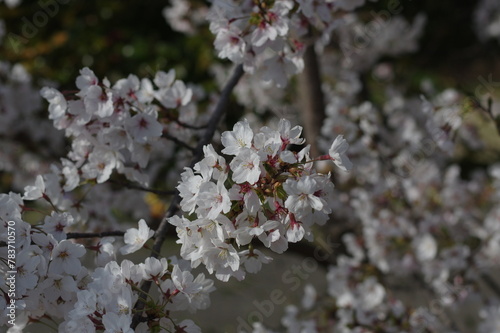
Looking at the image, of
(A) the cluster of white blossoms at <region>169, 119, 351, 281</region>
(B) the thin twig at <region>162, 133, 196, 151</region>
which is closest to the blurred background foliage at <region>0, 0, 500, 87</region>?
(B) the thin twig at <region>162, 133, 196, 151</region>

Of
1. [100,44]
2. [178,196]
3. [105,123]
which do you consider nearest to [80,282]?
[178,196]

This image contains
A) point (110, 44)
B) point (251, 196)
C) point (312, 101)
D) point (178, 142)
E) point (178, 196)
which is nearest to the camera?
point (251, 196)

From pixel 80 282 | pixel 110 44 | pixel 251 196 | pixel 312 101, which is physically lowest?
pixel 110 44

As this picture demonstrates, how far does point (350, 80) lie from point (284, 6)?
1540 millimetres

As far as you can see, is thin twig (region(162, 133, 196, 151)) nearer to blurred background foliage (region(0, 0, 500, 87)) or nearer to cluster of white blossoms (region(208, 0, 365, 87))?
cluster of white blossoms (region(208, 0, 365, 87))

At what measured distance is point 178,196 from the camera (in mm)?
1328

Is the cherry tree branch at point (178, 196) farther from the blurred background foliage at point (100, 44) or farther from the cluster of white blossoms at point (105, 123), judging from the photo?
the blurred background foliage at point (100, 44)

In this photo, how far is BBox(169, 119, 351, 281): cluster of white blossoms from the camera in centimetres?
98

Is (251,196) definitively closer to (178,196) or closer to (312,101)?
(178,196)

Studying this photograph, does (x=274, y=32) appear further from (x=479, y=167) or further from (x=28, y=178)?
(x=479, y=167)

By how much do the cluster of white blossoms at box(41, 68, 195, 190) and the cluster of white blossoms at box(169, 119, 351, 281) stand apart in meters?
0.37

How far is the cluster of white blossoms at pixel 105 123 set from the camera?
1.33 meters

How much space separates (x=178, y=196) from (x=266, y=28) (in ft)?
1.49

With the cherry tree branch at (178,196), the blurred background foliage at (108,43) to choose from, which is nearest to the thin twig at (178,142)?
the cherry tree branch at (178,196)
